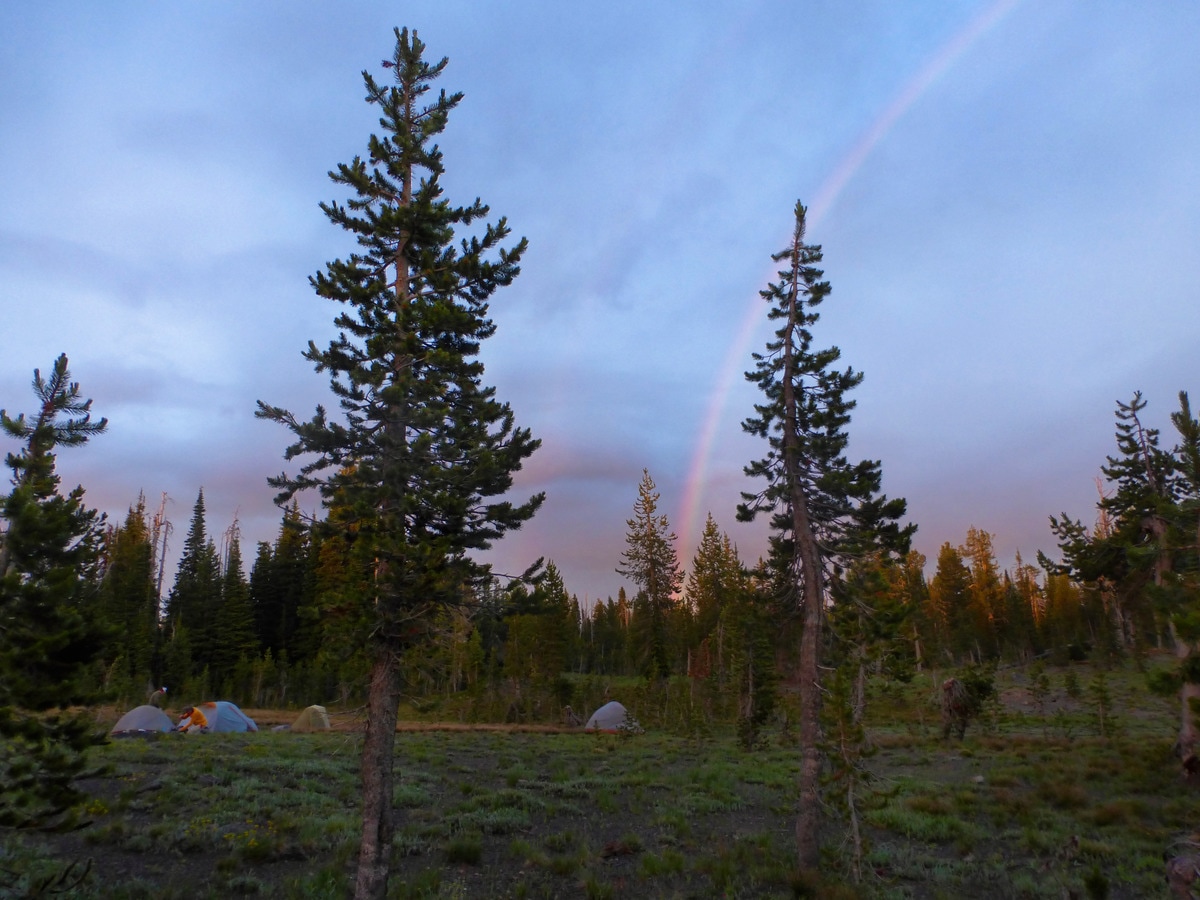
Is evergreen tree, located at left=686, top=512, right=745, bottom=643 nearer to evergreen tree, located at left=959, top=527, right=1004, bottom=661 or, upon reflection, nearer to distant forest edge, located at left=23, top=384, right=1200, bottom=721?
distant forest edge, located at left=23, top=384, right=1200, bottom=721

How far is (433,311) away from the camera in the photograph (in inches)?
535

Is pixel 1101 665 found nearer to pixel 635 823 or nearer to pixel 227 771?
pixel 635 823

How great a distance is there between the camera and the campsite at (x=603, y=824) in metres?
12.2

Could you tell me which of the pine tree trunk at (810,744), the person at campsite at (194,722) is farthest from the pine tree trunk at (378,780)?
the person at campsite at (194,722)

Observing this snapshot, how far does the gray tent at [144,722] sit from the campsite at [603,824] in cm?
458

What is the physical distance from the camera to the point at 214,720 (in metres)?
34.8

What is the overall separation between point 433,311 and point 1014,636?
84.4 metres

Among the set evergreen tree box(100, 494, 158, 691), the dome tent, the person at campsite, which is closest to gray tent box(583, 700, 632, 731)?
the dome tent

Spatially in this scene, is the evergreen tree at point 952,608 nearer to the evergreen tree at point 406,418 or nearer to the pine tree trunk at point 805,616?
the pine tree trunk at point 805,616

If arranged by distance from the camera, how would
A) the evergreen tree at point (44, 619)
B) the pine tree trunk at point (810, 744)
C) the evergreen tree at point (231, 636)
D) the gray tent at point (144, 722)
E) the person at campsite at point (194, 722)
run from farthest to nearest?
the evergreen tree at point (231, 636), the person at campsite at point (194, 722), the gray tent at point (144, 722), the pine tree trunk at point (810, 744), the evergreen tree at point (44, 619)

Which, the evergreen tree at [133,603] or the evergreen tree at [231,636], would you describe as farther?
the evergreen tree at [231,636]

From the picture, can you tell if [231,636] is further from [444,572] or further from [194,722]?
[444,572]

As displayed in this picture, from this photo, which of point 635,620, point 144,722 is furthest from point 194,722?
point 635,620

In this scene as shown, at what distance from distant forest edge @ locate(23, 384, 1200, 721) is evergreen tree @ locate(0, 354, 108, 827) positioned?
82 cm
